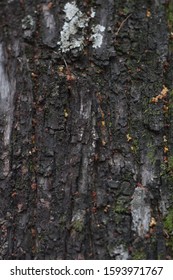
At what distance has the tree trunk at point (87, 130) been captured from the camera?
1.88m

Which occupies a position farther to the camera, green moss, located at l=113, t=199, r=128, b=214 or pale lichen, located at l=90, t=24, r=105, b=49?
pale lichen, located at l=90, t=24, r=105, b=49

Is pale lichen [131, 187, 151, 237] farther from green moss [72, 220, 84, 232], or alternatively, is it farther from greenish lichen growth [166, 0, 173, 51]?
greenish lichen growth [166, 0, 173, 51]

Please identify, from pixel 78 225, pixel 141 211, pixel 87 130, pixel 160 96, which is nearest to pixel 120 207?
pixel 141 211

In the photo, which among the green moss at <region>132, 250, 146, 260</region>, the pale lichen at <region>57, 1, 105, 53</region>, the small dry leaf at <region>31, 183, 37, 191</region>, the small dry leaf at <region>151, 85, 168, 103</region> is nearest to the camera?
the green moss at <region>132, 250, 146, 260</region>

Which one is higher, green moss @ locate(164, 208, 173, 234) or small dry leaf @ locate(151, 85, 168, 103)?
small dry leaf @ locate(151, 85, 168, 103)

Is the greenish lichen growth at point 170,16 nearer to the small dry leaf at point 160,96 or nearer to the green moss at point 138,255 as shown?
the small dry leaf at point 160,96

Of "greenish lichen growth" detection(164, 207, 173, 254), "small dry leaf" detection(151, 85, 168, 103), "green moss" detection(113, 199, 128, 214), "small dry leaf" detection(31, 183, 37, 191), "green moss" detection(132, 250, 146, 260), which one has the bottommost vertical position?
"green moss" detection(132, 250, 146, 260)

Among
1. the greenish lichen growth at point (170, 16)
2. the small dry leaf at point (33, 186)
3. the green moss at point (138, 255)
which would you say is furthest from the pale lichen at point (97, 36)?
the green moss at point (138, 255)

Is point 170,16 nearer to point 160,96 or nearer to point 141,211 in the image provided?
point 160,96

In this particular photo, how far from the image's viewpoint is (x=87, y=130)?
205cm

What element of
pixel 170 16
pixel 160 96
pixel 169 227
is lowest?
pixel 169 227

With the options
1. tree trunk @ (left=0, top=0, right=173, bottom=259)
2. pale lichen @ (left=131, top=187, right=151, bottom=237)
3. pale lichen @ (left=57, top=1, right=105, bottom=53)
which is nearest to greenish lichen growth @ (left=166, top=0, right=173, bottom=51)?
tree trunk @ (left=0, top=0, right=173, bottom=259)

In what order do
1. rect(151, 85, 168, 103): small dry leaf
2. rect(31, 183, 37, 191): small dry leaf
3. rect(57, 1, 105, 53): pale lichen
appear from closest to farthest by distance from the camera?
rect(31, 183, 37, 191): small dry leaf
rect(151, 85, 168, 103): small dry leaf
rect(57, 1, 105, 53): pale lichen

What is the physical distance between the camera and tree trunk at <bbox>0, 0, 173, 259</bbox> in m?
1.88
